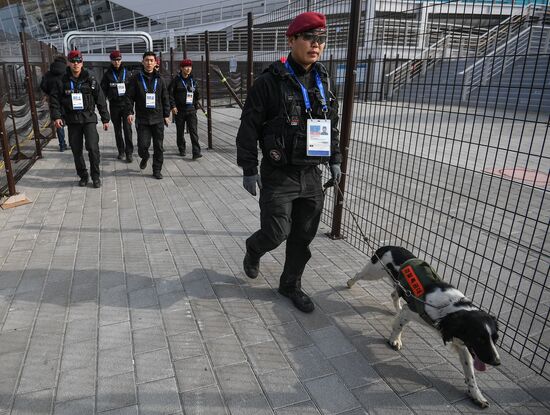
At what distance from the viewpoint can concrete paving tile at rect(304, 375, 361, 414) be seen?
2.42m

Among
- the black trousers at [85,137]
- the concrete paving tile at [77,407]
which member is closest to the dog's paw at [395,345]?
the concrete paving tile at [77,407]

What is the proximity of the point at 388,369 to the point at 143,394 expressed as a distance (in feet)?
5.11

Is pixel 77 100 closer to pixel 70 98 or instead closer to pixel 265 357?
pixel 70 98

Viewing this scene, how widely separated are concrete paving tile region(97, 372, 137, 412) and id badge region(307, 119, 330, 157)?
6.32ft

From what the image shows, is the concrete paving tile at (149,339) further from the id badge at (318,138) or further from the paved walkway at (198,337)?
the id badge at (318,138)

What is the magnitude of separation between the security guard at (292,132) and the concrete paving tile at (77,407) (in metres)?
1.58

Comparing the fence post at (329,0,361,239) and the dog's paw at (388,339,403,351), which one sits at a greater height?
the fence post at (329,0,361,239)

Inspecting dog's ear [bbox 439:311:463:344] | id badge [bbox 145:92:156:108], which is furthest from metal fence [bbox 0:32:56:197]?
dog's ear [bbox 439:311:463:344]

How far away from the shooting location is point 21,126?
8.47 meters

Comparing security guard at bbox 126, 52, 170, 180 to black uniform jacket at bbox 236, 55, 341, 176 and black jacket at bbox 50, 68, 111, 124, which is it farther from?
black uniform jacket at bbox 236, 55, 341, 176

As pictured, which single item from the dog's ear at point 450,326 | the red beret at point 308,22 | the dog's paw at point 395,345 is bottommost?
the dog's paw at point 395,345

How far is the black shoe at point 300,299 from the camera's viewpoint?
3.34 meters

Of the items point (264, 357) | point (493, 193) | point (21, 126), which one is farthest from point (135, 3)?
point (264, 357)

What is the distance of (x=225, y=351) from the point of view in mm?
2891
